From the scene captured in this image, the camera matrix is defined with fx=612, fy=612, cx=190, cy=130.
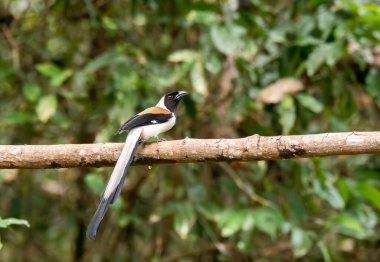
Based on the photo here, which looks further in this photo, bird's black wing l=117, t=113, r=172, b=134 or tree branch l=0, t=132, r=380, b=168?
bird's black wing l=117, t=113, r=172, b=134

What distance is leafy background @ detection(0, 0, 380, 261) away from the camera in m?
4.32

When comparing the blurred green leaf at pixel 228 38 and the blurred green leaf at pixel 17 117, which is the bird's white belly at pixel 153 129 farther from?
the blurred green leaf at pixel 17 117

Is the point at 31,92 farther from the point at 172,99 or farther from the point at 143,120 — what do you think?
the point at 143,120

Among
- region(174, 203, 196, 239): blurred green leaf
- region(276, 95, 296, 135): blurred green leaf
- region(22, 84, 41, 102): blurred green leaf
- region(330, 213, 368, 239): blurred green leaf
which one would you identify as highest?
region(22, 84, 41, 102): blurred green leaf

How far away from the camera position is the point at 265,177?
4871 mm

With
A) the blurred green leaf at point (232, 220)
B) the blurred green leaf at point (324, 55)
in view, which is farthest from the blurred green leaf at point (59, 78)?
the blurred green leaf at point (324, 55)

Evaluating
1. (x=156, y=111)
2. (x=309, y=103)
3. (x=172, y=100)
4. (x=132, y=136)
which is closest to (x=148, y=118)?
(x=156, y=111)

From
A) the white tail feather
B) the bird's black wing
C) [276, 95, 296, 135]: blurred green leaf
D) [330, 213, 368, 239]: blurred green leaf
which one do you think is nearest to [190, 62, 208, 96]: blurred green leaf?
[276, 95, 296, 135]: blurred green leaf

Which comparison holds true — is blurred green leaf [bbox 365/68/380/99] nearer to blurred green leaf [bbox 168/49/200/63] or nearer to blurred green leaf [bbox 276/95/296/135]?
blurred green leaf [bbox 276/95/296/135]

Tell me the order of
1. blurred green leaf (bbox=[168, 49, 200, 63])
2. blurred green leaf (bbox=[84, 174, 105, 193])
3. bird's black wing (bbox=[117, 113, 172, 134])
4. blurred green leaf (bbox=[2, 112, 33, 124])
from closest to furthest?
bird's black wing (bbox=[117, 113, 172, 134])
blurred green leaf (bbox=[84, 174, 105, 193])
blurred green leaf (bbox=[168, 49, 200, 63])
blurred green leaf (bbox=[2, 112, 33, 124])

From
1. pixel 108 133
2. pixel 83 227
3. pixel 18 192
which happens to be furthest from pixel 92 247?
pixel 108 133

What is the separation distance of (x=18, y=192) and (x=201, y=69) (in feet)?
7.19

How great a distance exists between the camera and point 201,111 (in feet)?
16.1

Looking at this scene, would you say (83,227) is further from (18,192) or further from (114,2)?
(114,2)
